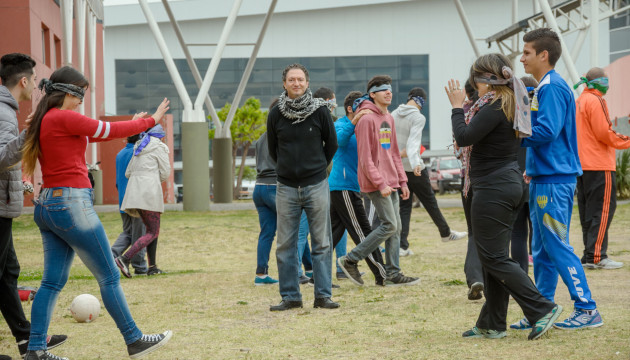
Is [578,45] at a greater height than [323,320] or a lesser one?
greater

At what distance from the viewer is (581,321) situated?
18.2 feet

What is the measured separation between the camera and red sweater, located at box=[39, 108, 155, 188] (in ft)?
15.8

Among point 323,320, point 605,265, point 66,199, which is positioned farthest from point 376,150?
point 66,199

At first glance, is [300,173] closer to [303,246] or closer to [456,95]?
[456,95]

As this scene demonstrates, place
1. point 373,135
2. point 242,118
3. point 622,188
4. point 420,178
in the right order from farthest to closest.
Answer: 1. point 242,118
2. point 622,188
3. point 420,178
4. point 373,135

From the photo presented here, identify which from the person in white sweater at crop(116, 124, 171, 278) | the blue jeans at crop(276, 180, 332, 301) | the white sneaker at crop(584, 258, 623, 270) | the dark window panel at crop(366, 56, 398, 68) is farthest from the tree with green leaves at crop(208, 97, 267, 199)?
the blue jeans at crop(276, 180, 332, 301)

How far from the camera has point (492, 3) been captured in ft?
224

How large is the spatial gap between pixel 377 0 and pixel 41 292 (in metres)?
65.6

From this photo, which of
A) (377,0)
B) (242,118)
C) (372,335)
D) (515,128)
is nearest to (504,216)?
(515,128)

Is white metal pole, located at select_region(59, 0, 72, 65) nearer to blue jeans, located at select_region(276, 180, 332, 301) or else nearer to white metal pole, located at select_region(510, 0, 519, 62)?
blue jeans, located at select_region(276, 180, 332, 301)

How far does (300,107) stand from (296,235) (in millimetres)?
1114

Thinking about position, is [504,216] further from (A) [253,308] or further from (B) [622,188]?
(B) [622,188]

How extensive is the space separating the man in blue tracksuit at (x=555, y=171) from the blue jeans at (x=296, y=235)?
75.3 inches

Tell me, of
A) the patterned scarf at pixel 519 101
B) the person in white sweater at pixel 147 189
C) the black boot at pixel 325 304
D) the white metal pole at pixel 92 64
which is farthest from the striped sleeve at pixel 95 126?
the white metal pole at pixel 92 64
